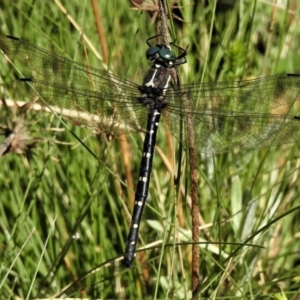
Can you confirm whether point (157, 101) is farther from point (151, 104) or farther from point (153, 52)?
point (153, 52)

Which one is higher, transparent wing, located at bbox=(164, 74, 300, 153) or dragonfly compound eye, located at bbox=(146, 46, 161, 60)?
dragonfly compound eye, located at bbox=(146, 46, 161, 60)

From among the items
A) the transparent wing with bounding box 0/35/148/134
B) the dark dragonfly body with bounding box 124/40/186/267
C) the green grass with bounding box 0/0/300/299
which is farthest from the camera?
the green grass with bounding box 0/0/300/299

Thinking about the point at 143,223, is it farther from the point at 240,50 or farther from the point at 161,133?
the point at 240,50

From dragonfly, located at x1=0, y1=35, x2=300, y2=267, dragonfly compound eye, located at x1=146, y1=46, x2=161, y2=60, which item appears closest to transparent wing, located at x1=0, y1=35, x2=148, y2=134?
dragonfly, located at x1=0, y1=35, x2=300, y2=267

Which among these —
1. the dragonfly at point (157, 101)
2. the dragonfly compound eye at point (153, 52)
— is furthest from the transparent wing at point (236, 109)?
the dragonfly compound eye at point (153, 52)

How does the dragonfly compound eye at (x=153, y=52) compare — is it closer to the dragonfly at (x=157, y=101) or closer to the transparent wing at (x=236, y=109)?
the dragonfly at (x=157, y=101)

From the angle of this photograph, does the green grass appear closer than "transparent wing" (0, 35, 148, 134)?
No

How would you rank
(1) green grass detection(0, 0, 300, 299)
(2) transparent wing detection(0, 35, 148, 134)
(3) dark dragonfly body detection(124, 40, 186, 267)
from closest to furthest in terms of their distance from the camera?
(3) dark dragonfly body detection(124, 40, 186, 267), (2) transparent wing detection(0, 35, 148, 134), (1) green grass detection(0, 0, 300, 299)

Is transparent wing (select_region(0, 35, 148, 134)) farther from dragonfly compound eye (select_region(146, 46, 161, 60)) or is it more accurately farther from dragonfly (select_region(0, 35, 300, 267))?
dragonfly compound eye (select_region(146, 46, 161, 60))
